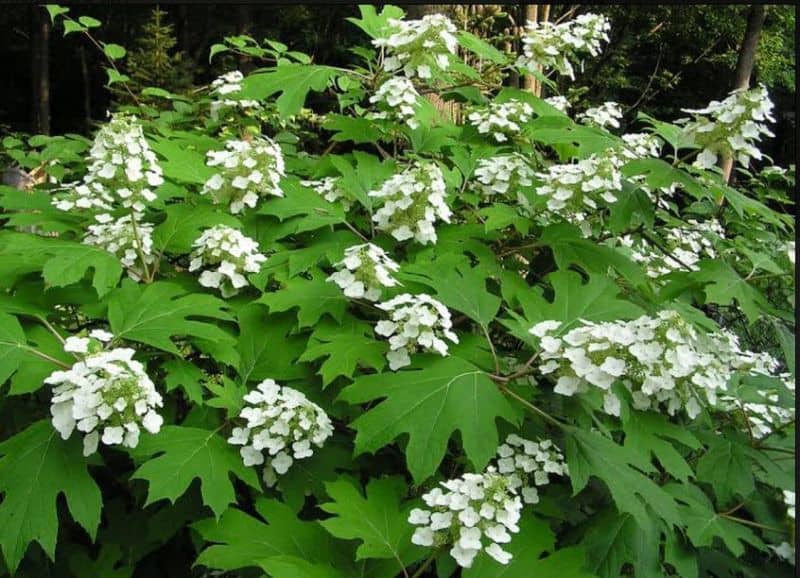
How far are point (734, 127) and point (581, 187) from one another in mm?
506

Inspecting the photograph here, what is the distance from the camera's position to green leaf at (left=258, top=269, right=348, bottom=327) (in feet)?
6.60

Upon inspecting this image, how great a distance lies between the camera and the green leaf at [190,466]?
1.62 m

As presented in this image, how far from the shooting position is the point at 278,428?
5.72 ft

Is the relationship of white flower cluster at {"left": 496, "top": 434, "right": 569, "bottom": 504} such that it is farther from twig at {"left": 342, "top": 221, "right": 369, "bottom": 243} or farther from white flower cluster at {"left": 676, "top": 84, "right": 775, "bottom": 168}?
white flower cluster at {"left": 676, "top": 84, "right": 775, "bottom": 168}

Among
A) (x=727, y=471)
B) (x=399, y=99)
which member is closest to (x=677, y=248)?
(x=727, y=471)

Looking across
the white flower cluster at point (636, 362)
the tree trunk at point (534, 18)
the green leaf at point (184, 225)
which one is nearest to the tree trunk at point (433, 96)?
the tree trunk at point (534, 18)

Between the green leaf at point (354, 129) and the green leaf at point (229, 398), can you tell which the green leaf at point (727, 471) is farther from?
the green leaf at point (354, 129)

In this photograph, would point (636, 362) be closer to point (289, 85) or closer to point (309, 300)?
point (309, 300)

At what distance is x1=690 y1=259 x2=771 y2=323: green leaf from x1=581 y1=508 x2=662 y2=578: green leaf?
27.0 inches

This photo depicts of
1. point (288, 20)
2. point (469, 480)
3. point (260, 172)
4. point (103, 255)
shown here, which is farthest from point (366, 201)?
point (288, 20)

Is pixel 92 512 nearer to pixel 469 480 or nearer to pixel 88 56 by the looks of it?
pixel 469 480

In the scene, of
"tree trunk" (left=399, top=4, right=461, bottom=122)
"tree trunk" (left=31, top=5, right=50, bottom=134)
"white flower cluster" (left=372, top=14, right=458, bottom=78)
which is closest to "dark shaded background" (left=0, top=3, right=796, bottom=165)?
"tree trunk" (left=31, top=5, right=50, bottom=134)

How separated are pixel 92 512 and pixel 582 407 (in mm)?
1220

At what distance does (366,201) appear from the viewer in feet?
8.18
